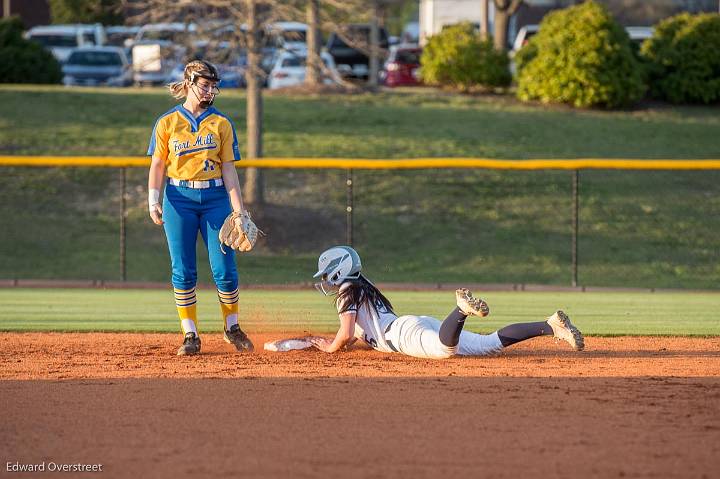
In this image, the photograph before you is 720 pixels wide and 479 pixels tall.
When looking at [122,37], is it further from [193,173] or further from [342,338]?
[342,338]

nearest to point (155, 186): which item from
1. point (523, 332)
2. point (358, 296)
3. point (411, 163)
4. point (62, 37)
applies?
point (358, 296)

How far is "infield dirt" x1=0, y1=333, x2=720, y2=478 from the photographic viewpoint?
5766 mm

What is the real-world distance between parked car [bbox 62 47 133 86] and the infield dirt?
25414 mm

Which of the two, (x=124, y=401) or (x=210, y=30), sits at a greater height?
(x=210, y=30)

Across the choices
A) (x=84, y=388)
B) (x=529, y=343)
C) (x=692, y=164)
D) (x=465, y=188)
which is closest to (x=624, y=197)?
(x=465, y=188)

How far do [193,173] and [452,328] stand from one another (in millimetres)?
2292

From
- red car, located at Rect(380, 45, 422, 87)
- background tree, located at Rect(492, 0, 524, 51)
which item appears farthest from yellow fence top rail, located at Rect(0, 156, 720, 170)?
red car, located at Rect(380, 45, 422, 87)

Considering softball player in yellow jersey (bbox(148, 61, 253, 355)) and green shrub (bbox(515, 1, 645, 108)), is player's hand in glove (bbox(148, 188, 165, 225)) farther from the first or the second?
green shrub (bbox(515, 1, 645, 108))

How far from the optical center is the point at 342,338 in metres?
8.88

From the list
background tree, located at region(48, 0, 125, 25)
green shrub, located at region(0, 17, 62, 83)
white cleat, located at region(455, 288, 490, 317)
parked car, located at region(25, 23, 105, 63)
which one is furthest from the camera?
background tree, located at region(48, 0, 125, 25)

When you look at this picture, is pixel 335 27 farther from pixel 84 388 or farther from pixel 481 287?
pixel 84 388

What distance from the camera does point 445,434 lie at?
251 inches

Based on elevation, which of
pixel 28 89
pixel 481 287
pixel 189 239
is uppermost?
pixel 28 89

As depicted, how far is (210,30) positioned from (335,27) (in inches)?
86.0
